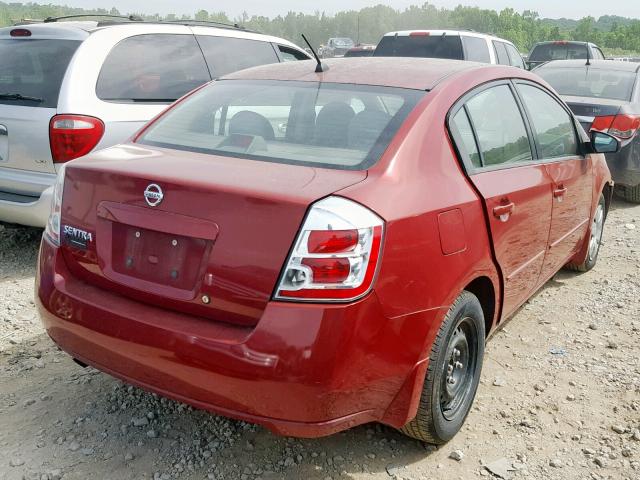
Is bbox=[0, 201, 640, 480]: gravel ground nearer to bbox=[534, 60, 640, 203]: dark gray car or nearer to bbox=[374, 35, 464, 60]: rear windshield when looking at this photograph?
bbox=[534, 60, 640, 203]: dark gray car

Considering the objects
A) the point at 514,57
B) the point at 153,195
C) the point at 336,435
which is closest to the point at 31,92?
the point at 153,195

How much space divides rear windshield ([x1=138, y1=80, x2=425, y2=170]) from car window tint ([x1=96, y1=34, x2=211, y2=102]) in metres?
1.87

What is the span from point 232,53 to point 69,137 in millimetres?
2076

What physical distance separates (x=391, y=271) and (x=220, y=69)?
162 inches

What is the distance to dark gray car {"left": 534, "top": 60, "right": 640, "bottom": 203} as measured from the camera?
267 inches

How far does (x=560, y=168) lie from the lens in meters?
3.80

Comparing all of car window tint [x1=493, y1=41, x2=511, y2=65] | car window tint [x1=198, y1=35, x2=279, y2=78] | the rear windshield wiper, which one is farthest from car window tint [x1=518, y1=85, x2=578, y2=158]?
car window tint [x1=493, y1=41, x2=511, y2=65]

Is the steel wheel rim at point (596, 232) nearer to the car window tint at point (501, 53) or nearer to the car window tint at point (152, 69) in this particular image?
the car window tint at point (152, 69)

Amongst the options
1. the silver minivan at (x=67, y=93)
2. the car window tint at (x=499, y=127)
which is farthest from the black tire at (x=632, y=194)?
the silver minivan at (x=67, y=93)

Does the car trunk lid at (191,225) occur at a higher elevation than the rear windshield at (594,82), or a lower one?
lower

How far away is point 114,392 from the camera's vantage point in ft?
10.4

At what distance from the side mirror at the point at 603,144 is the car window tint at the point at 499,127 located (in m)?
0.98

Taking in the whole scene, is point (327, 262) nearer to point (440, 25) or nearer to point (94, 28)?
point (94, 28)

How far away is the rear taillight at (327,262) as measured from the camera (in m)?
2.12
